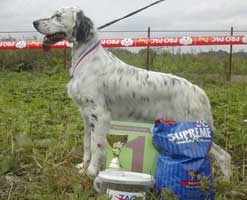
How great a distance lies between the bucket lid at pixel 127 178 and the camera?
3.57 metres

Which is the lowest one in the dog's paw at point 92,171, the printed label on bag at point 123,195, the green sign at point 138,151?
the dog's paw at point 92,171

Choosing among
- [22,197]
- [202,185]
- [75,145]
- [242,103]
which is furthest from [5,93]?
[202,185]

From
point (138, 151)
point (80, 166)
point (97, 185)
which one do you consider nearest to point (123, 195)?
point (97, 185)

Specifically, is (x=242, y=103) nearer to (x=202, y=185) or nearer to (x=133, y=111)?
(x=133, y=111)

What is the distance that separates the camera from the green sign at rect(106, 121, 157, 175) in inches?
161

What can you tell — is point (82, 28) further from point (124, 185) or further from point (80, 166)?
point (124, 185)

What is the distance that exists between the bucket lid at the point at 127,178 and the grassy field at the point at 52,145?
0.46 feet

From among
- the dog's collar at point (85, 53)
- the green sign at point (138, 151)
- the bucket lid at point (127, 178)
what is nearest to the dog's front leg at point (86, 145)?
the dog's collar at point (85, 53)

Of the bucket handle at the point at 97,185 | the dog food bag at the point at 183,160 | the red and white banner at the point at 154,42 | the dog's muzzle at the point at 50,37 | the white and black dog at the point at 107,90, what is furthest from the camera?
the red and white banner at the point at 154,42

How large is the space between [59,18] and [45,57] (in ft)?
43.4

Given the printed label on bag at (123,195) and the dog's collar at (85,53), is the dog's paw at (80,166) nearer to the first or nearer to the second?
the dog's collar at (85,53)

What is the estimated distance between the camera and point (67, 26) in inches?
197

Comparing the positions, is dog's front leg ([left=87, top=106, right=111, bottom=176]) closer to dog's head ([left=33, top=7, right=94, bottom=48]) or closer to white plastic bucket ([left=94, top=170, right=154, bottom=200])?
dog's head ([left=33, top=7, right=94, bottom=48])

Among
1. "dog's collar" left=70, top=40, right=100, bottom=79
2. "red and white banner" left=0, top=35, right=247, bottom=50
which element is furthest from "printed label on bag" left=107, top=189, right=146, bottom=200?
"red and white banner" left=0, top=35, right=247, bottom=50
